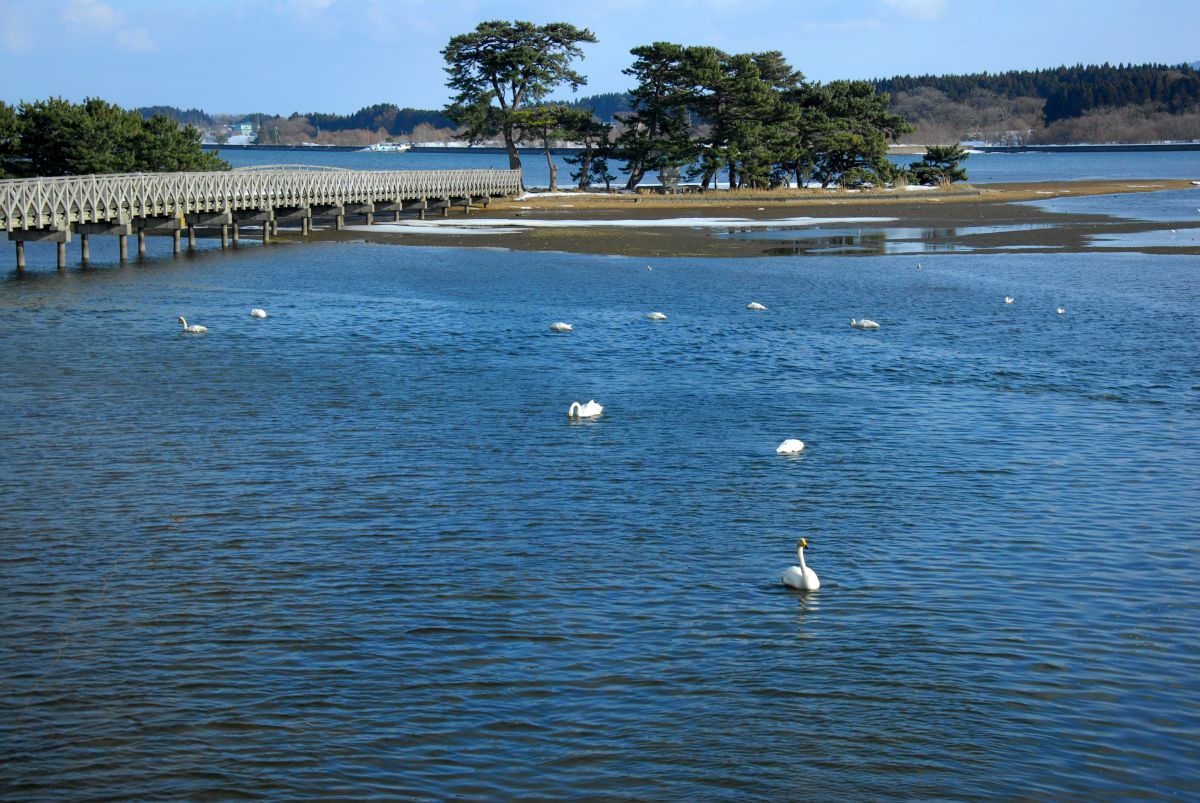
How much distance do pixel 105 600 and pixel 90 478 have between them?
5134mm

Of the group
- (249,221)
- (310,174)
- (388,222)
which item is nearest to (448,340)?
(249,221)

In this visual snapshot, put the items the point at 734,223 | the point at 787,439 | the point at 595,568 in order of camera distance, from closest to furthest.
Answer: the point at 595,568, the point at 787,439, the point at 734,223

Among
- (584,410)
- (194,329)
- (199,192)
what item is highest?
(199,192)

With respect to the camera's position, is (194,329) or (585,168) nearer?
(194,329)

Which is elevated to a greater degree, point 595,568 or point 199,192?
point 199,192

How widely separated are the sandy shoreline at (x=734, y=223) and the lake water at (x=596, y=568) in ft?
82.7

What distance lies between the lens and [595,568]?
591 inches

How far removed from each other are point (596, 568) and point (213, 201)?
42.7m

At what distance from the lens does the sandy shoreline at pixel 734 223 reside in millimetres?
55500

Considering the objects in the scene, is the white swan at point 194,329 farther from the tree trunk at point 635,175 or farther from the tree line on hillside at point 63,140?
the tree trunk at point 635,175

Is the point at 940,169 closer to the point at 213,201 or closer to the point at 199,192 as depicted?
the point at 213,201

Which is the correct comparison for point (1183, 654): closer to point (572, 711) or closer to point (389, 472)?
point (572, 711)

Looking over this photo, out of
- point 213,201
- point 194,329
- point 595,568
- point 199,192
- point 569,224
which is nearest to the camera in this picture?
point 595,568

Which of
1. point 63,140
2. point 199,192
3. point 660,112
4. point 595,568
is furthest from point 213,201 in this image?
point 595,568
